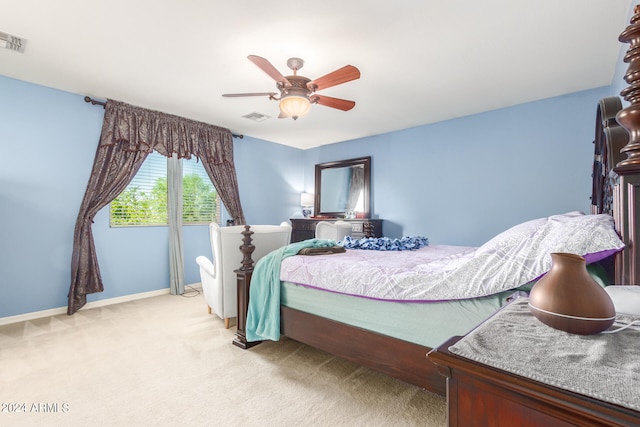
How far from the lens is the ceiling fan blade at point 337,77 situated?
2.30 metres

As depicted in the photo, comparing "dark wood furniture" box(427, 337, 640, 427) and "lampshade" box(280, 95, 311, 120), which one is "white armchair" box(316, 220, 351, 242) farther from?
"dark wood furniture" box(427, 337, 640, 427)

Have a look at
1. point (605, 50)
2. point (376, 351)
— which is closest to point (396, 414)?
point (376, 351)

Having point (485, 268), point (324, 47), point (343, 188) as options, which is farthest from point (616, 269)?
point (343, 188)

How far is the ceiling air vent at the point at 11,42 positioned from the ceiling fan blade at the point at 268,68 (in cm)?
201

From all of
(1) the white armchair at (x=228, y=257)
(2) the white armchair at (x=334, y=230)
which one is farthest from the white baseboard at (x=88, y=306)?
(2) the white armchair at (x=334, y=230)

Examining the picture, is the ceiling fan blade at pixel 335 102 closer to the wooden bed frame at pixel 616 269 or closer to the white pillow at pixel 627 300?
the wooden bed frame at pixel 616 269

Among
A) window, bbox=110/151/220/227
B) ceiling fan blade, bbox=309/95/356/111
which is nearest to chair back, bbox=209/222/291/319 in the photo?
ceiling fan blade, bbox=309/95/356/111

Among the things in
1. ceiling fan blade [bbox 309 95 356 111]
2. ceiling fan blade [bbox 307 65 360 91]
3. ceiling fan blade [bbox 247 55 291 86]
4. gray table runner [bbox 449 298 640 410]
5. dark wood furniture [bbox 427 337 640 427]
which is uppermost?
ceiling fan blade [bbox 247 55 291 86]

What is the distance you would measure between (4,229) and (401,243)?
4.08 metres

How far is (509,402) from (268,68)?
240 cm

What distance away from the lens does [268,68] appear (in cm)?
229

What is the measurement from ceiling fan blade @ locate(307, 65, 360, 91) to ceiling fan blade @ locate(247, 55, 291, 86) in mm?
221

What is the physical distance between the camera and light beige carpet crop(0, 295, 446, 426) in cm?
160

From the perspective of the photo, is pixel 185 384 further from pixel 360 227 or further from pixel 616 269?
pixel 360 227
